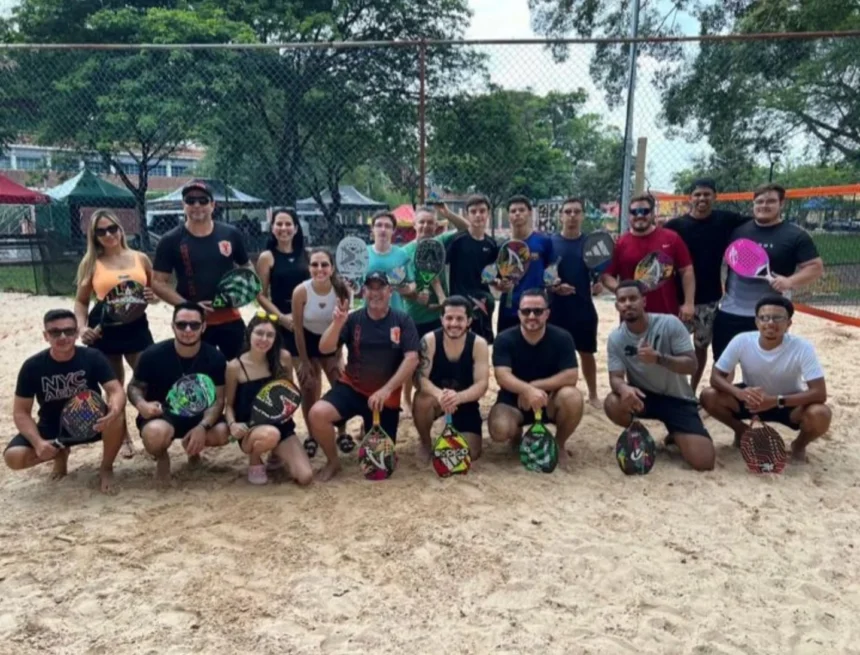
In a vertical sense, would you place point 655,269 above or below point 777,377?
above

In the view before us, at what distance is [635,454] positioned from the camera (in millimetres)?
4262

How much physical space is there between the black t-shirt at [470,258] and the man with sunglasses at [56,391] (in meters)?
2.44

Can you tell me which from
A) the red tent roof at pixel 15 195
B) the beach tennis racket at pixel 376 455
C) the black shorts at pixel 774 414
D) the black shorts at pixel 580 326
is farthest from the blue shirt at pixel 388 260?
the red tent roof at pixel 15 195

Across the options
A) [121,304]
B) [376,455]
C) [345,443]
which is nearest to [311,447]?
[345,443]

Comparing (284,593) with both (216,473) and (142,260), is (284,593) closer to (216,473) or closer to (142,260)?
(216,473)

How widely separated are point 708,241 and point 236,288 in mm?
3406

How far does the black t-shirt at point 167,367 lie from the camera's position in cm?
406

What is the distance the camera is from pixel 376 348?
426 centimetres

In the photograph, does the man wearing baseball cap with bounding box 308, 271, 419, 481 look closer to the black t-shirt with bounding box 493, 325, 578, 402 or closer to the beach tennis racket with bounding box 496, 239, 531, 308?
the black t-shirt with bounding box 493, 325, 578, 402

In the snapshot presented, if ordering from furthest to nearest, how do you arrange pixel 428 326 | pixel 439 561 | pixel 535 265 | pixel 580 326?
1. pixel 580 326
2. pixel 428 326
3. pixel 535 265
4. pixel 439 561

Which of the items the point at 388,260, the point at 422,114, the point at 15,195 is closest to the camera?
the point at 388,260

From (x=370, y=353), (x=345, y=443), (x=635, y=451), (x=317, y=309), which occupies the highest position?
(x=317, y=309)

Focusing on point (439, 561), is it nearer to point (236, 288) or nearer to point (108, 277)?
point (236, 288)

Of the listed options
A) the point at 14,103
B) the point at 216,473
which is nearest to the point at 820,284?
the point at 216,473
